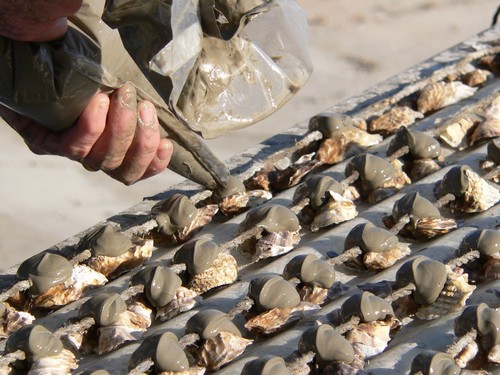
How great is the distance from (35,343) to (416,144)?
1.02 metres

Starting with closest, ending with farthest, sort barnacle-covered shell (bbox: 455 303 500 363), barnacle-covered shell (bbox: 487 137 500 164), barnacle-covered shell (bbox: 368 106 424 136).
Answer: barnacle-covered shell (bbox: 455 303 500 363)
barnacle-covered shell (bbox: 487 137 500 164)
barnacle-covered shell (bbox: 368 106 424 136)

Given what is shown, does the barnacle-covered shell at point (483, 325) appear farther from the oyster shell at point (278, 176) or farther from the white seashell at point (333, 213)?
the oyster shell at point (278, 176)

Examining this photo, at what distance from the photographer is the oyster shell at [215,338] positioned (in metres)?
1.86

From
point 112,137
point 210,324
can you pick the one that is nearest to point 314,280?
point 210,324

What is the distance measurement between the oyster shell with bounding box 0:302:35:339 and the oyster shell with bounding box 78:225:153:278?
0.19 meters

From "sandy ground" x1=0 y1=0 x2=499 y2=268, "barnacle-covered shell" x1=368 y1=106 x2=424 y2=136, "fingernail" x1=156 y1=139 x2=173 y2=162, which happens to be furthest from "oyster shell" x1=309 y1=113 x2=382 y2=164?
"sandy ground" x1=0 y1=0 x2=499 y2=268

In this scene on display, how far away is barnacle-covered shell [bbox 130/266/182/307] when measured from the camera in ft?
6.71

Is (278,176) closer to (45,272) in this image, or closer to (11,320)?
(45,272)

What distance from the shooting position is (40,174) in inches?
187

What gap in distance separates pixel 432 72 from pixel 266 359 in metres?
1.48

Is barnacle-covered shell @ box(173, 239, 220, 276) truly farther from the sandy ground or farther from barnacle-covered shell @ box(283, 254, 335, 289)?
the sandy ground

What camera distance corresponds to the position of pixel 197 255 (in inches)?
83.5

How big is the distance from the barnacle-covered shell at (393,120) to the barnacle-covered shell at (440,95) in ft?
0.16

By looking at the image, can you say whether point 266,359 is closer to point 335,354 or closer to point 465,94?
point 335,354
